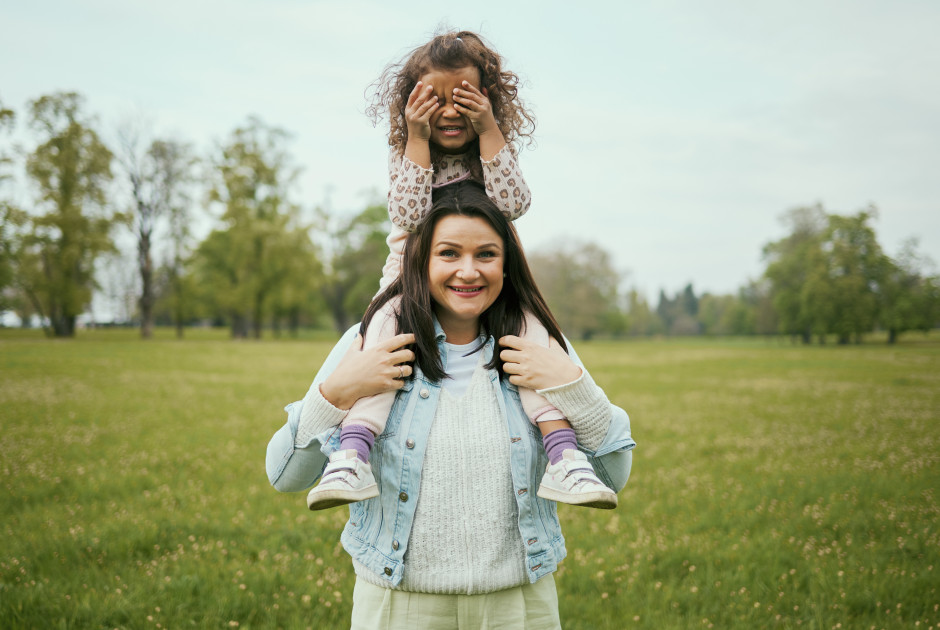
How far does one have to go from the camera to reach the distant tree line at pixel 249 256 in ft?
137

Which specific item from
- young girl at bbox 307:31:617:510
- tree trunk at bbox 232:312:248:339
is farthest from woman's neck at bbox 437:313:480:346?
tree trunk at bbox 232:312:248:339

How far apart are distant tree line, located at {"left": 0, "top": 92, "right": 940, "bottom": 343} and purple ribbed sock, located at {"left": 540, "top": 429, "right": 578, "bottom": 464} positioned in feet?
107

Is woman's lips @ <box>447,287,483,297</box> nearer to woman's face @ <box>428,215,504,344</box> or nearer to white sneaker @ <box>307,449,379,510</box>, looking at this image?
woman's face @ <box>428,215,504,344</box>

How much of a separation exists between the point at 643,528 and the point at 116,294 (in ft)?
276

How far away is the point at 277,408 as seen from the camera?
14.1 metres

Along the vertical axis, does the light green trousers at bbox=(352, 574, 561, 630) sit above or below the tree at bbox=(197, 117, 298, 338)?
below

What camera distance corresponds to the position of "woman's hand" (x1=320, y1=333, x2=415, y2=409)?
2211mm

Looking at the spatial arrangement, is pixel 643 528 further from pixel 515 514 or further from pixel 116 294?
pixel 116 294

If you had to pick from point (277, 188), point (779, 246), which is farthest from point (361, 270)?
point (779, 246)

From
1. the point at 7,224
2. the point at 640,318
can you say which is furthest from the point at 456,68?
the point at 640,318

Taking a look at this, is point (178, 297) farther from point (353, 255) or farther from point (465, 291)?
point (465, 291)

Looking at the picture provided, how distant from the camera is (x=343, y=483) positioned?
2.12 m

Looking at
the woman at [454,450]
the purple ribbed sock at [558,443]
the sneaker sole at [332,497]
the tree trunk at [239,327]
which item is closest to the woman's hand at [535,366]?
the woman at [454,450]

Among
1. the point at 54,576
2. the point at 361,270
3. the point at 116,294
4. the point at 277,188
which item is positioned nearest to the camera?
the point at 54,576
